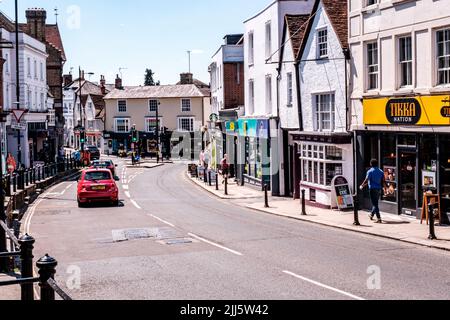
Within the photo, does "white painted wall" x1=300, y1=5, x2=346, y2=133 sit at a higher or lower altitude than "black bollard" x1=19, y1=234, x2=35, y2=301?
higher

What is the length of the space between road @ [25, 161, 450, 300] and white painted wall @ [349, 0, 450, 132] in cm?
531

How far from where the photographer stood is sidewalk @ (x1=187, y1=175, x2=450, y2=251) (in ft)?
58.6

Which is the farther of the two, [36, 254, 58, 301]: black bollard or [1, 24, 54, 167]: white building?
[1, 24, 54, 167]: white building

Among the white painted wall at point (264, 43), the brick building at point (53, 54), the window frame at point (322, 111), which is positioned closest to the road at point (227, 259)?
the window frame at point (322, 111)

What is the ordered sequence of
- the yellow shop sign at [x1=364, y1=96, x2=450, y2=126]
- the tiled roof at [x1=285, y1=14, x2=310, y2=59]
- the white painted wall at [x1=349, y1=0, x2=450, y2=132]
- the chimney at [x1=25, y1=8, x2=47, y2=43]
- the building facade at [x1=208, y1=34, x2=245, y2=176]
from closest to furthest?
the yellow shop sign at [x1=364, y1=96, x2=450, y2=126] < the white painted wall at [x1=349, y1=0, x2=450, y2=132] < the tiled roof at [x1=285, y1=14, x2=310, y2=59] < the building facade at [x1=208, y1=34, x2=245, y2=176] < the chimney at [x1=25, y1=8, x2=47, y2=43]

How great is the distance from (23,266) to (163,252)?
6.95 meters

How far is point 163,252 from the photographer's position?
16.3 m

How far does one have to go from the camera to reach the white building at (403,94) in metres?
20.3

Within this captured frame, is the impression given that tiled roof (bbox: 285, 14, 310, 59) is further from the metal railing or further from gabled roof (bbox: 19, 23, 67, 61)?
gabled roof (bbox: 19, 23, 67, 61)

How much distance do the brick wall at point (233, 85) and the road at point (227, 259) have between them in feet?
84.3

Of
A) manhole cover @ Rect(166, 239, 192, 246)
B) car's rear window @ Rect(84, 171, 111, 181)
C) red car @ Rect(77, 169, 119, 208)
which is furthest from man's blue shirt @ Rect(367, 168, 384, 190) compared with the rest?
car's rear window @ Rect(84, 171, 111, 181)

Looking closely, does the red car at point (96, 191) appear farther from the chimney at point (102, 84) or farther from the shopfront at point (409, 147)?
the chimney at point (102, 84)

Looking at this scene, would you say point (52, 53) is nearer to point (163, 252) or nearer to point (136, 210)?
point (136, 210)
